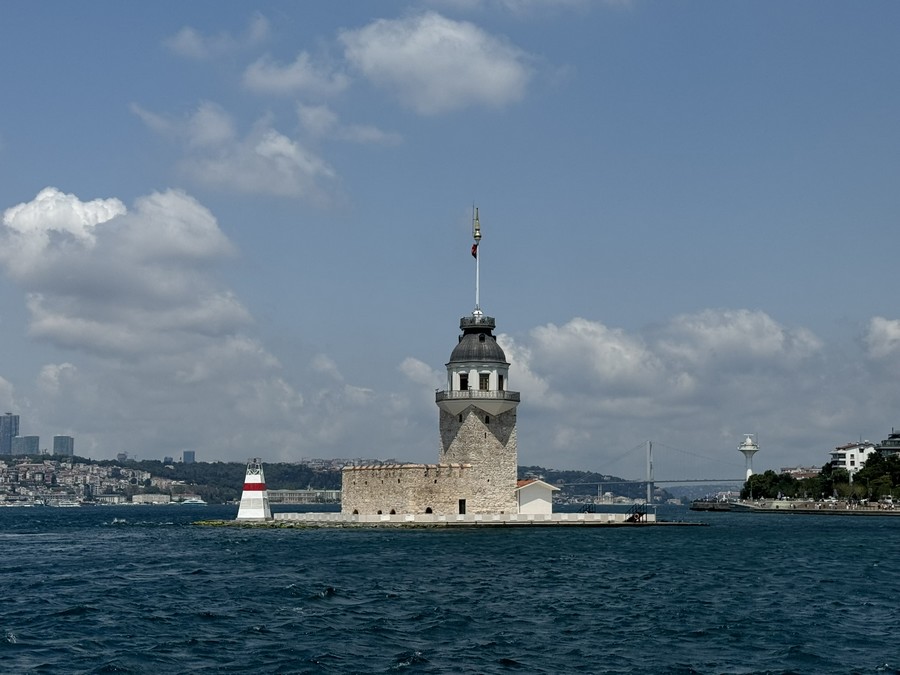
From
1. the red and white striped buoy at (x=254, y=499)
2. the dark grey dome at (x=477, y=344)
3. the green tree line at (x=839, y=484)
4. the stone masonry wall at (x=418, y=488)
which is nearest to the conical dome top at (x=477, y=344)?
the dark grey dome at (x=477, y=344)

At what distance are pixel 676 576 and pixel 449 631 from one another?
49.3ft

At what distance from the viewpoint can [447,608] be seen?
31453mm

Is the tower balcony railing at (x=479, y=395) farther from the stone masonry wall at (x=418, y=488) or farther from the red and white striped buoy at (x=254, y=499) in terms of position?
the red and white striped buoy at (x=254, y=499)

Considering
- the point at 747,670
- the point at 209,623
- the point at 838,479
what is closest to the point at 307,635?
the point at 209,623

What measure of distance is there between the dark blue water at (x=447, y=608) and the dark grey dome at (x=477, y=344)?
14.2 metres

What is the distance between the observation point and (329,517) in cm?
6819

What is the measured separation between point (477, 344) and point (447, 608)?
117ft

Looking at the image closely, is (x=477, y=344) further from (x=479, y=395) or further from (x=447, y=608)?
(x=447, y=608)

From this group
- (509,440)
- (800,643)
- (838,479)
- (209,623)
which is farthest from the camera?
(838,479)

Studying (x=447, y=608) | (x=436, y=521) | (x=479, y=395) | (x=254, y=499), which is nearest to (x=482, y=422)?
(x=479, y=395)

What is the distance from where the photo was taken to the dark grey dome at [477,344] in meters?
65.9

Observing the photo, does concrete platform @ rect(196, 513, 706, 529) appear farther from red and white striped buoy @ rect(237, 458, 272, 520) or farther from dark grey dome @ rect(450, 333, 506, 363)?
dark grey dome @ rect(450, 333, 506, 363)

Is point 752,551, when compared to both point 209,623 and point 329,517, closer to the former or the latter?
point 329,517

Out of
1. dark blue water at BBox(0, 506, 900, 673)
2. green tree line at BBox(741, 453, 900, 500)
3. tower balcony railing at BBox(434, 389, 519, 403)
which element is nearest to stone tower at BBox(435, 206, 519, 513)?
tower balcony railing at BBox(434, 389, 519, 403)
